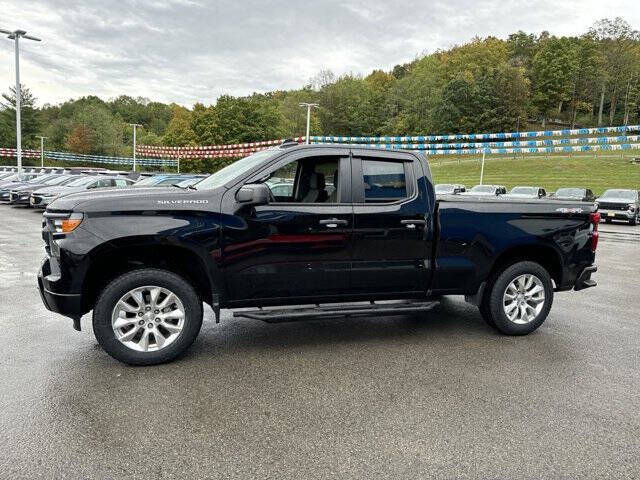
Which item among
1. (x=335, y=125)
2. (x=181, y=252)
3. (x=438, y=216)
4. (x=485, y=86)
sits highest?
(x=485, y=86)

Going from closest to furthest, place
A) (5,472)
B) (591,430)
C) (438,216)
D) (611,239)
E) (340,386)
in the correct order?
(5,472) → (591,430) → (340,386) → (438,216) → (611,239)

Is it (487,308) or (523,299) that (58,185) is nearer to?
(487,308)

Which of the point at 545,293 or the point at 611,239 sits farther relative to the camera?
the point at 611,239

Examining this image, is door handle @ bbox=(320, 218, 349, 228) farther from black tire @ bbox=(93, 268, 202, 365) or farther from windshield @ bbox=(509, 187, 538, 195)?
windshield @ bbox=(509, 187, 538, 195)

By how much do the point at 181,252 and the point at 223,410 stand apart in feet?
5.05

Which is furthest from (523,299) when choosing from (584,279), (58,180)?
(58,180)

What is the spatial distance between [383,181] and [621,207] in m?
21.0

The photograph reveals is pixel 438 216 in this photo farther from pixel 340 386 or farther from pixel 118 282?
pixel 118 282

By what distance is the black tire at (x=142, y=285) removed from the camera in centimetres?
410

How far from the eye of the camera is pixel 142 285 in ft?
13.7

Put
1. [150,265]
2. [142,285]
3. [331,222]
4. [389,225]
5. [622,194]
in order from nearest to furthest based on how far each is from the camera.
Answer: [142,285] < [150,265] < [331,222] < [389,225] < [622,194]

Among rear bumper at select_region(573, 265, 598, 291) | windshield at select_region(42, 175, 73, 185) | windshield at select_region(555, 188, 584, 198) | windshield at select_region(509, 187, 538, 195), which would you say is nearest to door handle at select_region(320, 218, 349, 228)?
rear bumper at select_region(573, 265, 598, 291)

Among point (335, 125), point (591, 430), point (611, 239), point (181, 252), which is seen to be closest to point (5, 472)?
point (181, 252)

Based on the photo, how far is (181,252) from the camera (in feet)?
14.4
